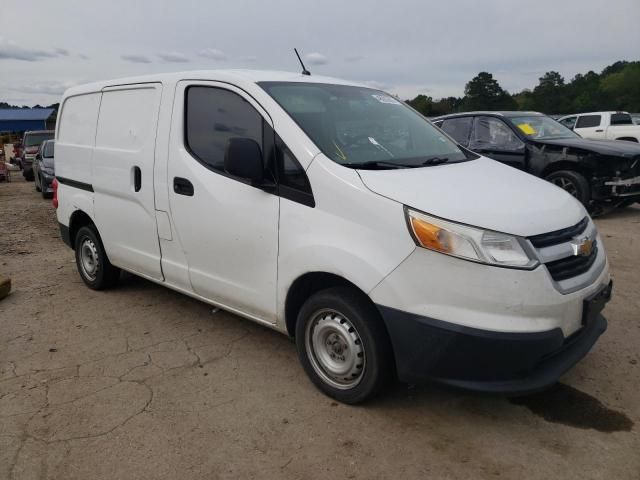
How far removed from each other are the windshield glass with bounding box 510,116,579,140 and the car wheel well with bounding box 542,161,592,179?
54 centimetres

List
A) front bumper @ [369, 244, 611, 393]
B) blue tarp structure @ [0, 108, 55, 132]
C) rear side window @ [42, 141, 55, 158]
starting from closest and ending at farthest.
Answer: front bumper @ [369, 244, 611, 393], rear side window @ [42, 141, 55, 158], blue tarp structure @ [0, 108, 55, 132]

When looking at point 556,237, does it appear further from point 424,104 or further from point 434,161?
point 424,104

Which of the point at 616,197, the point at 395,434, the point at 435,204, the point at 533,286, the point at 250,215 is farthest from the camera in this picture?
the point at 616,197

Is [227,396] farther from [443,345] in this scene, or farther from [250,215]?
[443,345]

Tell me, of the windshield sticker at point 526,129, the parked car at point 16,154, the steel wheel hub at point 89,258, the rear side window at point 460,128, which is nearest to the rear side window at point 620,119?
the windshield sticker at point 526,129

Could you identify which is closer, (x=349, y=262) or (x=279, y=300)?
(x=349, y=262)

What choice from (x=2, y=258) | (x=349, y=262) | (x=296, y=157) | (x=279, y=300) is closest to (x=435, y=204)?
(x=349, y=262)

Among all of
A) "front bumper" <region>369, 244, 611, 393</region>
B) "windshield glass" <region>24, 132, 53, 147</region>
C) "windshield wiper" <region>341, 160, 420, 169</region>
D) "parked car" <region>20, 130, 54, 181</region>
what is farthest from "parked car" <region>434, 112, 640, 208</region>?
"windshield glass" <region>24, 132, 53, 147</region>

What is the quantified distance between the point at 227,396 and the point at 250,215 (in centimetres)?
110

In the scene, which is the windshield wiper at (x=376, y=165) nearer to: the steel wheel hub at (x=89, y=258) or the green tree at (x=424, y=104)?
the steel wheel hub at (x=89, y=258)

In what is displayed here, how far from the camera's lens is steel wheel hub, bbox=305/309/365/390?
2.96 m

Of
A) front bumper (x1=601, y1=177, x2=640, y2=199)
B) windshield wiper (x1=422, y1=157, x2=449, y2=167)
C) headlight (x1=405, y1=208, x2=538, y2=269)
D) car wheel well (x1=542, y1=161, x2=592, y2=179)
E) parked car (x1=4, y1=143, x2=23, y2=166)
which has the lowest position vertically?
parked car (x1=4, y1=143, x2=23, y2=166)

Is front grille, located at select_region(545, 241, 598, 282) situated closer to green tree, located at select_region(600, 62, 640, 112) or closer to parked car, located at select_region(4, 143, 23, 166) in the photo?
parked car, located at select_region(4, 143, 23, 166)

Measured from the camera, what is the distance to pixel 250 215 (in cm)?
329
